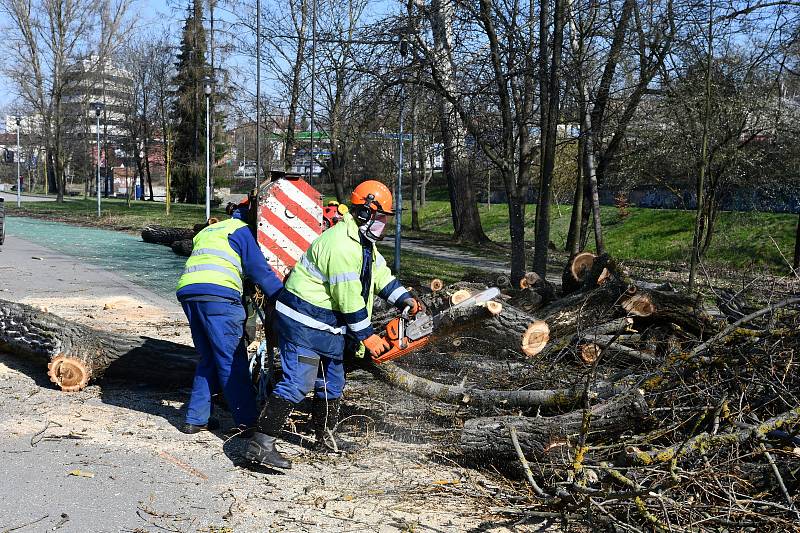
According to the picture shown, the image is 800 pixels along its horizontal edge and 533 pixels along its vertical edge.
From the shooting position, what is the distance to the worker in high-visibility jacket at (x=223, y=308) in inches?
209

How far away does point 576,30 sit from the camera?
1181 cm

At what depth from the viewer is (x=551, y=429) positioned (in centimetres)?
451

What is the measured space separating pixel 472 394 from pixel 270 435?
1.46 m

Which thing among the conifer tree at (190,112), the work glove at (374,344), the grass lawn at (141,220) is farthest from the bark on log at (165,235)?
the conifer tree at (190,112)

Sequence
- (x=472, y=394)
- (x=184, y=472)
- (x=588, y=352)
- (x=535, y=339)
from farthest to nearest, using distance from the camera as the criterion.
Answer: (x=535, y=339) < (x=588, y=352) < (x=472, y=394) < (x=184, y=472)

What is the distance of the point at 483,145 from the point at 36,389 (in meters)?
7.28

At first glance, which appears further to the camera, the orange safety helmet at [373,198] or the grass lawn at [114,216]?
the grass lawn at [114,216]

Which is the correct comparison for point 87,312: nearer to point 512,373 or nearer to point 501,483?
point 512,373

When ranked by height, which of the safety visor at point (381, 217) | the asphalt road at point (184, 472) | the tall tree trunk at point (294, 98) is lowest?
the asphalt road at point (184, 472)

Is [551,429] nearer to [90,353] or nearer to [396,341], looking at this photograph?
[396,341]

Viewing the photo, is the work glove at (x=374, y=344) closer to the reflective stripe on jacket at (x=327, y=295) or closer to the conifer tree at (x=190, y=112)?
the reflective stripe on jacket at (x=327, y=295)

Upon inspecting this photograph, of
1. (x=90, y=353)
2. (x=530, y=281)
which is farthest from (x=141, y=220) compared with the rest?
(x=90, y=353)

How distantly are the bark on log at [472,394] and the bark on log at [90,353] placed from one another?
163 centimetres

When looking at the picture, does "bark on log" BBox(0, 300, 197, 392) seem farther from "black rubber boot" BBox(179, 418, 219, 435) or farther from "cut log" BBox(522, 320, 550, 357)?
"cut log" BBox(522, 320, 550, 357)
